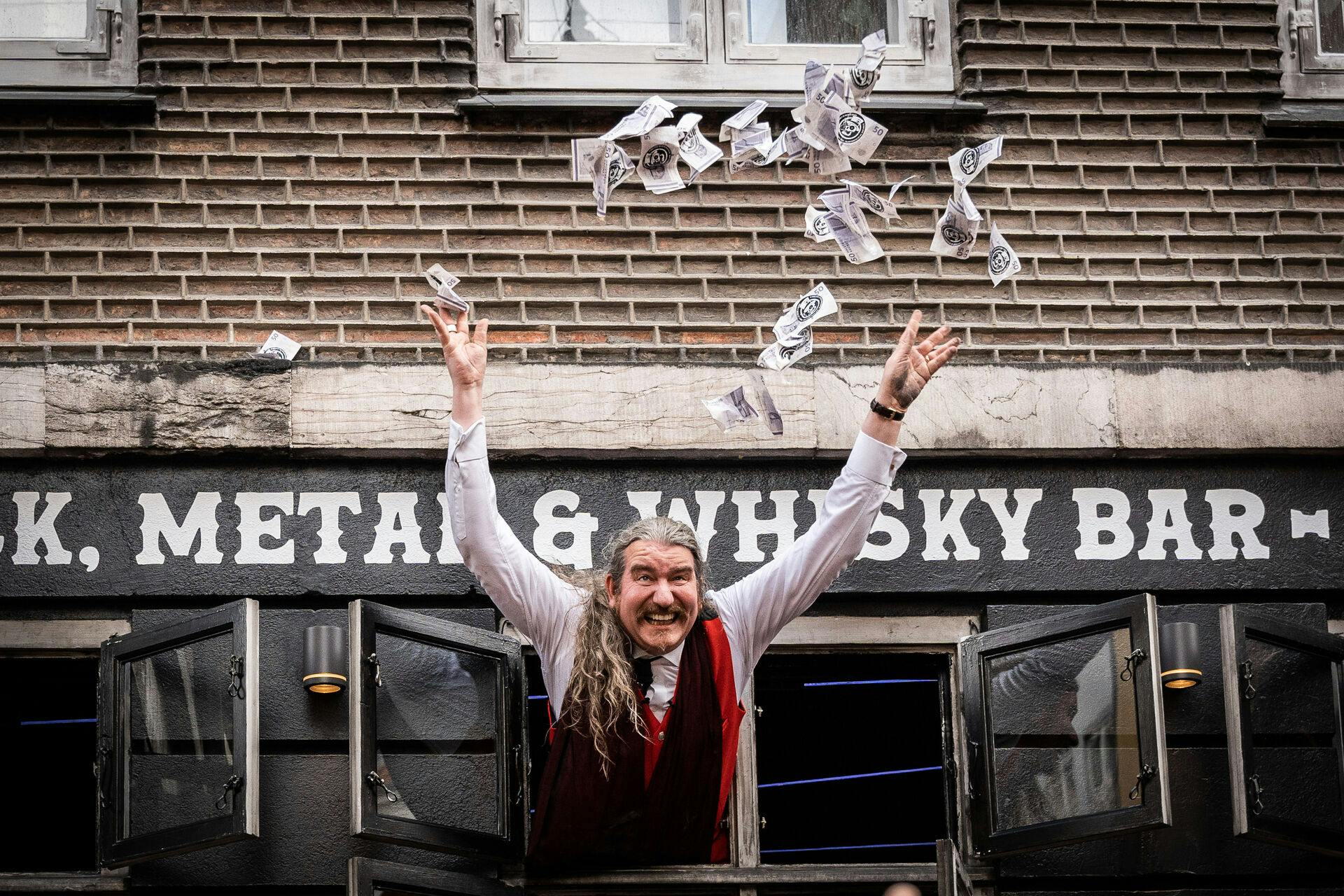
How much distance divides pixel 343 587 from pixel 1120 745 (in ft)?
9.32

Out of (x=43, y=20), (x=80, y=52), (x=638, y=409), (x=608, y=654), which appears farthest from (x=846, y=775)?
(x=43, y=20)

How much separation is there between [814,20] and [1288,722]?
336 centimetres

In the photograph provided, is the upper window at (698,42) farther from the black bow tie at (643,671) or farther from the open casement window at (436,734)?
the black bow tie at (643,671)

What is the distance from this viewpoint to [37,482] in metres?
7.15

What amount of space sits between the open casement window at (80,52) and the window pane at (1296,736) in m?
4.88

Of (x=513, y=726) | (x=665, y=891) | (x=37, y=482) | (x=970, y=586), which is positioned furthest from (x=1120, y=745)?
(x=37, y=482)

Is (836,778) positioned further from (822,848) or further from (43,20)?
(43,20)

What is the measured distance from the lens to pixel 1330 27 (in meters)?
8.21

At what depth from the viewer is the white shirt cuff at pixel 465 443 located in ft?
19.1

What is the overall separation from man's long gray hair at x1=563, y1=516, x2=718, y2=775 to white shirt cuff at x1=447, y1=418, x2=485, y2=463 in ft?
2.08

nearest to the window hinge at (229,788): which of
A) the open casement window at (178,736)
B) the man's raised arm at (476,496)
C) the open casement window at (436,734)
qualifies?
the open casement window at (178,736)

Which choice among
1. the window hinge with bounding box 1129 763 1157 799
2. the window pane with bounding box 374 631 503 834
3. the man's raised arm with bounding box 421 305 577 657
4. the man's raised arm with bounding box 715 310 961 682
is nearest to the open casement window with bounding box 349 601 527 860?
the window pane with bounding box 374 631 503 834

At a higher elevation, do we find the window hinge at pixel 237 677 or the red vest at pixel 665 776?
the window hinge at pixel 237 677

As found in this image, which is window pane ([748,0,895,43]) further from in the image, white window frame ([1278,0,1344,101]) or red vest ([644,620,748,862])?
red vest ([644,620,748,862])
